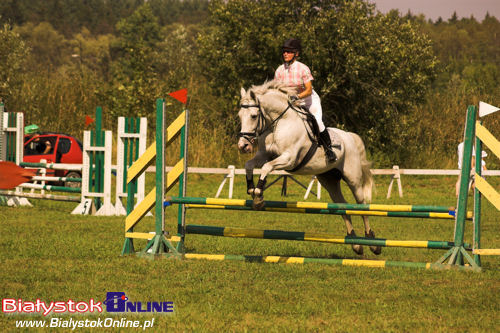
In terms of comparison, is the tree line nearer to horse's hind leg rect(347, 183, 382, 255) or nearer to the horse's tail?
the horse's tail

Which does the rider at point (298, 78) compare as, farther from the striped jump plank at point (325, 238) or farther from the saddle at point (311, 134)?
the striped jump plank at point (325, 238)

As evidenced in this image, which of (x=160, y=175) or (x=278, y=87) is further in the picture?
(x=278, y=87)

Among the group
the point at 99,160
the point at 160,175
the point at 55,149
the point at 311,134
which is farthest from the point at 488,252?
the point at 55,149

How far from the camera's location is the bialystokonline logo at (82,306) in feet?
17.0

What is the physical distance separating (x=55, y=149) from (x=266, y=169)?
46.4 feet

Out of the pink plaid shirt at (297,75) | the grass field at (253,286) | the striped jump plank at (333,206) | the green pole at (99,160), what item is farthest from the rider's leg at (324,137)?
the green pole at (99,160)

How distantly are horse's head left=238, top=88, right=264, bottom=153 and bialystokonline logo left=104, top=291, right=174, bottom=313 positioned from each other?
2.23 m

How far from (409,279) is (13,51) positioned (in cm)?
2954

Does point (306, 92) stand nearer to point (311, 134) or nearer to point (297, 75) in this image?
point (297, 75)

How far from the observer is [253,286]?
6297mm

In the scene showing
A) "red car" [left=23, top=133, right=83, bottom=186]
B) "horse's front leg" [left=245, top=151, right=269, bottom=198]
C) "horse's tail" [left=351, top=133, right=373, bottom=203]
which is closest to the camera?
"horse's front leg" [left=245, top=151, right=269, bottom=198]

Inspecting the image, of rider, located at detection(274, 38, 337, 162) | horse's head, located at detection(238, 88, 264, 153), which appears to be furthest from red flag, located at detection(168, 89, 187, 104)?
horse's head, located at detection(238, 88, 264, 153)

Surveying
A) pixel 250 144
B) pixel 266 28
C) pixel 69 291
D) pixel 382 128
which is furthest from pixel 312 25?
pixel 69 291

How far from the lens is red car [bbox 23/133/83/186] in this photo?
794 inches
